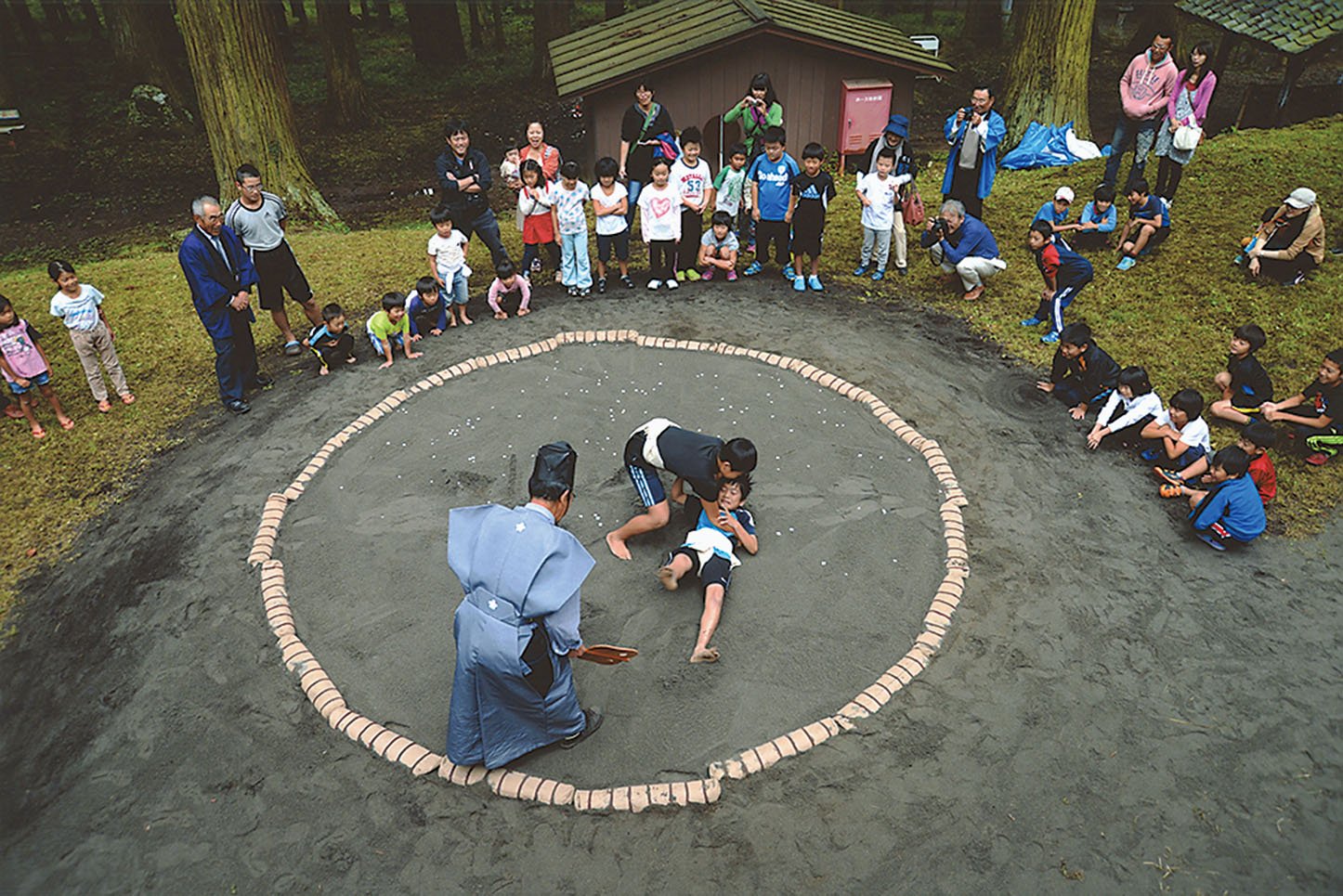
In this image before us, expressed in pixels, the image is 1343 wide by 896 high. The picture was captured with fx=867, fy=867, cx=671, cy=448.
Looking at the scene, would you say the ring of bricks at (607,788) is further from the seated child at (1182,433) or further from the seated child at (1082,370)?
the seated child at (1182,433)

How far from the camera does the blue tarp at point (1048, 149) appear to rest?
1157 centimetres

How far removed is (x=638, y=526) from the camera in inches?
219

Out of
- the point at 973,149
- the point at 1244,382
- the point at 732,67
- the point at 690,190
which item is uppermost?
the point at 732,67

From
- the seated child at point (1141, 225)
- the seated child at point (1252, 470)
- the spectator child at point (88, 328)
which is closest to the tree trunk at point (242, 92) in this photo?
the spectator child at point (88, 328)

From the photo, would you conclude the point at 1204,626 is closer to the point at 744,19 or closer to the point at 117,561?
the point at 117,561

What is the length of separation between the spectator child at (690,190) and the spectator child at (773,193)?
0.49 meters

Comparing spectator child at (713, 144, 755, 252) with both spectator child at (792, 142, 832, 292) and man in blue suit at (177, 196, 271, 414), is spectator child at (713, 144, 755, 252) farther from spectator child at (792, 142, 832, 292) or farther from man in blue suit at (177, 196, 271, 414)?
man in blue suit at (177, 196, 271, 414)

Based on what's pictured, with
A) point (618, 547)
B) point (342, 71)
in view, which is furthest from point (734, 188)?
point (342, 71)

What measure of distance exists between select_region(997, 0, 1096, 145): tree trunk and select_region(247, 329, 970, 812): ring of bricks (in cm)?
752

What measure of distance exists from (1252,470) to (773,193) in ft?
15.6

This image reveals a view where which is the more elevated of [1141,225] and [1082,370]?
[1141,225]

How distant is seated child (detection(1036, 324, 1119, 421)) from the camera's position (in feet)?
21.7

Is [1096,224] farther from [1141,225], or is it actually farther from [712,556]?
[712,556]

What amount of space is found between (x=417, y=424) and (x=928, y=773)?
14.8 feet
